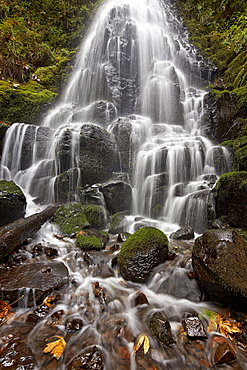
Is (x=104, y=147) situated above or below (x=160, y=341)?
above

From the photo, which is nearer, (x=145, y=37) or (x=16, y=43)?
(x=16, y=43)

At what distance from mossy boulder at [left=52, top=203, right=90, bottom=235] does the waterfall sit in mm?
1326

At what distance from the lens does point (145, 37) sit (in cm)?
1795

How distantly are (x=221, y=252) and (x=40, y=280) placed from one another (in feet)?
9.98

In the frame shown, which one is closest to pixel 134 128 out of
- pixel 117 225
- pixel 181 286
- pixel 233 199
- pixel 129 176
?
pixel 129 176

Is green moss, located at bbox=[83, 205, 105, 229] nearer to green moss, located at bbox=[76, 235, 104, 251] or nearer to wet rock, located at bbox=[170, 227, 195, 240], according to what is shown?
green moss, located at bbox=[76, 235, 104, 251]

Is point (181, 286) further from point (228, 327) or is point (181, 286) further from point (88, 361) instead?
point (88, 361)

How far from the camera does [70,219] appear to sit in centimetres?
616

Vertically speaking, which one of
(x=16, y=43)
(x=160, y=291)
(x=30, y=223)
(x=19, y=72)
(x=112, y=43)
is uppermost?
(x=112, y=43)

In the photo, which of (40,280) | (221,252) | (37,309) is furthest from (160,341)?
(40,280)

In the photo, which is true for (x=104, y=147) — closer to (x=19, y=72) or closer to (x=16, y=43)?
(x=19, y=72)

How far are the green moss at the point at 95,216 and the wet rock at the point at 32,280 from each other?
10.3ft

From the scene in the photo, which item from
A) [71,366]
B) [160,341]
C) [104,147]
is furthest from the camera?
[104,147]

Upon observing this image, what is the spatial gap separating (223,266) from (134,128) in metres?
9.47
